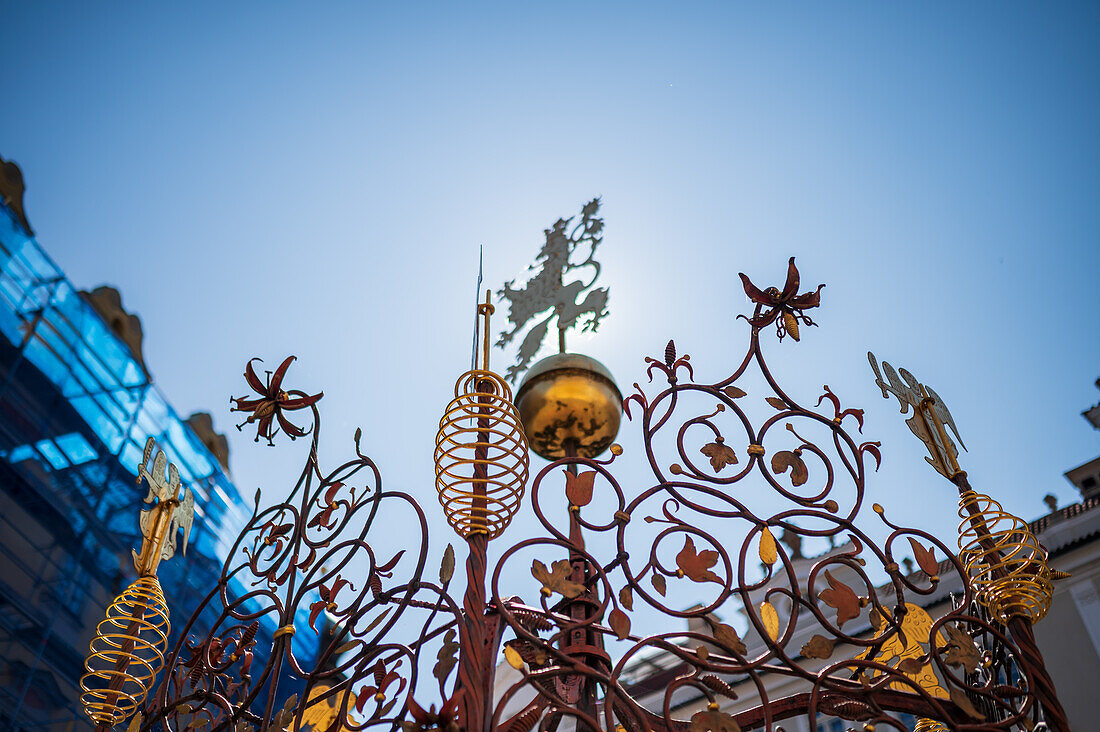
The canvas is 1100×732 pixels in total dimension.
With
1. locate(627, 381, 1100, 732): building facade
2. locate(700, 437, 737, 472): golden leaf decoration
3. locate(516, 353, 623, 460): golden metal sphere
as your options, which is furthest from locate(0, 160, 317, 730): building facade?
locate(700, 437, 737, 472): golden leaf decoration

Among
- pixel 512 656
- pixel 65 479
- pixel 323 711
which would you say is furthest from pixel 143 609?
pixel 65 479

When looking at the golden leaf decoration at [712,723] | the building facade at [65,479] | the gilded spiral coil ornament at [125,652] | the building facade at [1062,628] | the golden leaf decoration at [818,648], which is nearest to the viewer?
the golden leaf decoration at [712,723]

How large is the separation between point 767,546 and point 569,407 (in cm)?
89

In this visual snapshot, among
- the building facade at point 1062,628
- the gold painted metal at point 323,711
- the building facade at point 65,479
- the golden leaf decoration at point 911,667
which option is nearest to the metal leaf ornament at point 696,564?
the golden leaf decoration at point 911,667

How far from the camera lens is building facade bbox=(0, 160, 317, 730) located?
9.67m

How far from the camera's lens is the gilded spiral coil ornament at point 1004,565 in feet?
8.77

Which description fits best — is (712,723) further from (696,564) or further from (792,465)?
(792,465)

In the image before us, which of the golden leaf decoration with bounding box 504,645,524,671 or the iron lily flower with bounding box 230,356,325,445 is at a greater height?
the iron lily flower with bounding box 230,356,325,445

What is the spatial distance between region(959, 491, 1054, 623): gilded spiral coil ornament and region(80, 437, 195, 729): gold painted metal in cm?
285

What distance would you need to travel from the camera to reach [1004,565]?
2740 mm

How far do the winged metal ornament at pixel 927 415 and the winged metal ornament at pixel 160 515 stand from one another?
2.88 metres

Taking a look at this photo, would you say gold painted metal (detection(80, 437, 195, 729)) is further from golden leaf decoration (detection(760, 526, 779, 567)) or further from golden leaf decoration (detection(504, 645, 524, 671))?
golden leaf decoration (detection(760, 526, 779, 567))

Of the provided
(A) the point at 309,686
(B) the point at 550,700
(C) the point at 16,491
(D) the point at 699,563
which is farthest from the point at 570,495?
(C) the point at 16,491

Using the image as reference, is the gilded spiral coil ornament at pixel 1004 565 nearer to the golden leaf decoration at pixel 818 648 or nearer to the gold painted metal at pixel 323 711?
the golden leaf decoration at pixel 818 648
